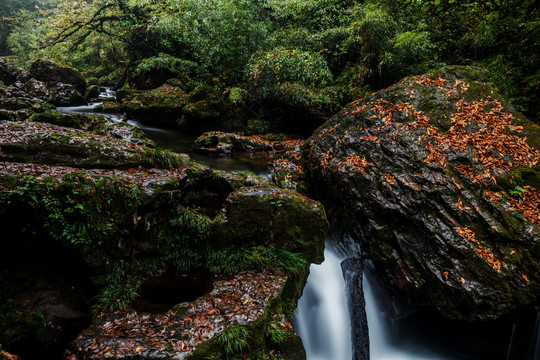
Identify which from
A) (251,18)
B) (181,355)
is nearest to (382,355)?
(181,355)

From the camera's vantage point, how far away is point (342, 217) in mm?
5898

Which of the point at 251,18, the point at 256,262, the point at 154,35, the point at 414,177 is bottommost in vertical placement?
the point at 256,262

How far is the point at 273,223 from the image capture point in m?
4.54

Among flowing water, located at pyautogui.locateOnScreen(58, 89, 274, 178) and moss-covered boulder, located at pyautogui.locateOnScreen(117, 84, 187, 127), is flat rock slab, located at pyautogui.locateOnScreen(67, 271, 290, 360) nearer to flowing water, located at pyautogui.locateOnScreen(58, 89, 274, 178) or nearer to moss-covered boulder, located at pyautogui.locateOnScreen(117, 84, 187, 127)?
flowing water, located at pyautogui.locateOnScreen(58, 89, 274, 178)

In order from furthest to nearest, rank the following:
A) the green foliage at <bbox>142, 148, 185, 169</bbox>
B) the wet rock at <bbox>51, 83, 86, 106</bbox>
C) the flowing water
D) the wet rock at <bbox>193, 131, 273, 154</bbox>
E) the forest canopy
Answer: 1. the wet rock at <bbox>51, 83, 86, 106</bbox>
2. the wet rock at <bbox>193, 131, 273, 154</bbox>
3. the flowing water
4. the forest canopy
5. the green foliage at <bbox>142, 148, 185, 169</bbox>

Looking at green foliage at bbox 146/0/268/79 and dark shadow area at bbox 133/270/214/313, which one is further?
green foliage at bbox 146/0/268/79

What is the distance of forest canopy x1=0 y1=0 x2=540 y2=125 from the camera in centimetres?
759

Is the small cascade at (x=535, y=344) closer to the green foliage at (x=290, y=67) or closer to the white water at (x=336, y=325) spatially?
the white water at (x=336, y=325)

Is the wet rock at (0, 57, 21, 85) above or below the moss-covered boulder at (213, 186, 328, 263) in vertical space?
above

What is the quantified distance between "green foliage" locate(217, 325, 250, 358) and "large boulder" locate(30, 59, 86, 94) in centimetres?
2063

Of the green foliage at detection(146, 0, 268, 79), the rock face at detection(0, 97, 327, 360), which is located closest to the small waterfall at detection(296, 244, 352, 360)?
the rock face at detection(0, 97, 327, 360)

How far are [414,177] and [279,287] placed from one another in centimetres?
360

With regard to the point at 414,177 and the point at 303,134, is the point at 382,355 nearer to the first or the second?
the point at 414,177

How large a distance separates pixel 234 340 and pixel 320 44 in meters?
12.3
